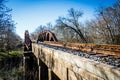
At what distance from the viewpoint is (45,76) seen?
12297mm

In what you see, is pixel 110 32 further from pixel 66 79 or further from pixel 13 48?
pixel 13 48

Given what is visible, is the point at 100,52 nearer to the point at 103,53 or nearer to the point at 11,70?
the point at 103,53

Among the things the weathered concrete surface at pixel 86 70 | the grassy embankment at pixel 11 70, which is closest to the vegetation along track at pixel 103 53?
the weathered concrete surface at pixel 86 70

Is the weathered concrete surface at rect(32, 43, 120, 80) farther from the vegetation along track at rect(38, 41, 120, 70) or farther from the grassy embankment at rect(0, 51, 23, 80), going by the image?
the grassy embankment at rect(0, 51, 23, 80)

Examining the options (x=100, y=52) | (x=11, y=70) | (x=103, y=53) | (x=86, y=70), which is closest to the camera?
(x=86, y=70)

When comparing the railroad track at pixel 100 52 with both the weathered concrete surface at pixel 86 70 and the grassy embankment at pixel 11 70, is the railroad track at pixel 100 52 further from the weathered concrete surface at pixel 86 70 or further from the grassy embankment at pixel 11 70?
the grassy embankment at pixel 11 70

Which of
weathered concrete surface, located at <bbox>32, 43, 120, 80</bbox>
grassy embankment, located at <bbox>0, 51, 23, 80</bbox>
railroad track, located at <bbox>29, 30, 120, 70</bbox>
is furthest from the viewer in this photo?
grassy embankment, located at <bbox>0, 51, 23, 80</bbox>

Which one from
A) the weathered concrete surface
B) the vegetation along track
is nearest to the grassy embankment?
the vegetation along track

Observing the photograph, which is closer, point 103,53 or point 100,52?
point 103,53

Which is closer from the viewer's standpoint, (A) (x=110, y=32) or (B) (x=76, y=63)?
(B) (x=76, y=63)

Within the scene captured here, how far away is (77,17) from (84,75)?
4556 centimetres

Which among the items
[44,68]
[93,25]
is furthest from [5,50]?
[44,68]

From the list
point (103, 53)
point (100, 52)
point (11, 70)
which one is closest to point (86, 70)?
point (103, 53)

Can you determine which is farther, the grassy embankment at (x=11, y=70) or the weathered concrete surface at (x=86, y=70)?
the grassy embankment at (x=11, y=70)
